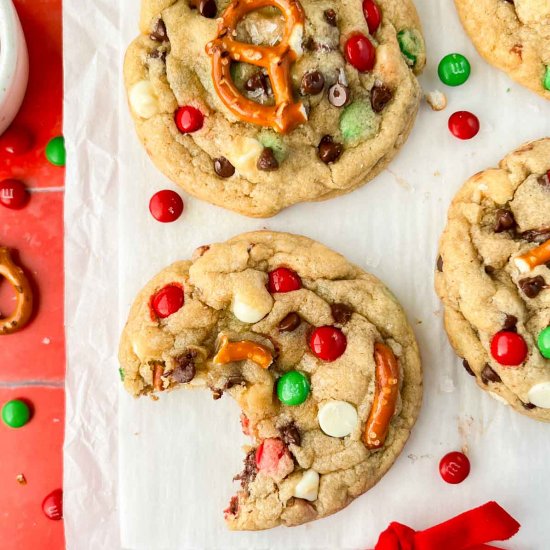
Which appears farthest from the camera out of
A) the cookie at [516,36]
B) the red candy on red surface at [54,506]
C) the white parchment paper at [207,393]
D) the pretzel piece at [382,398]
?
the red candy on red surface at [54,506]

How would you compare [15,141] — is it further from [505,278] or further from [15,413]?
[505,278]

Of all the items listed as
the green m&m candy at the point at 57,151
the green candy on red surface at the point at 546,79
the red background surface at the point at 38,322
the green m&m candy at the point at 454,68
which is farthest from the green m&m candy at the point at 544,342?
the green m&m candy at the point at 57,151

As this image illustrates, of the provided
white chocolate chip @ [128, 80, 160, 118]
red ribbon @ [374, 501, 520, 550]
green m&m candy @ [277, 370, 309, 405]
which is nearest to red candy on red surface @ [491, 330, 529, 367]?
red ribbon @ [374, 501, 520, 550]

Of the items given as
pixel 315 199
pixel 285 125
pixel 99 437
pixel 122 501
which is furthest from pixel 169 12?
pixel 122 501

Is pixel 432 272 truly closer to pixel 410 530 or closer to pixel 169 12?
pixel 410 530

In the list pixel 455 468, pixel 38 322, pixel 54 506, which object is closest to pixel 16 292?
pixel 38 322

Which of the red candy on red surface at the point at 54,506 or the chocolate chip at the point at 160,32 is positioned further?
the red candy on red surface at the point at 54,506

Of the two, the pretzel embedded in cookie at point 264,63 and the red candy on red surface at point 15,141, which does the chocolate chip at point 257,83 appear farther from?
the red candy on red surface at point 15,141
